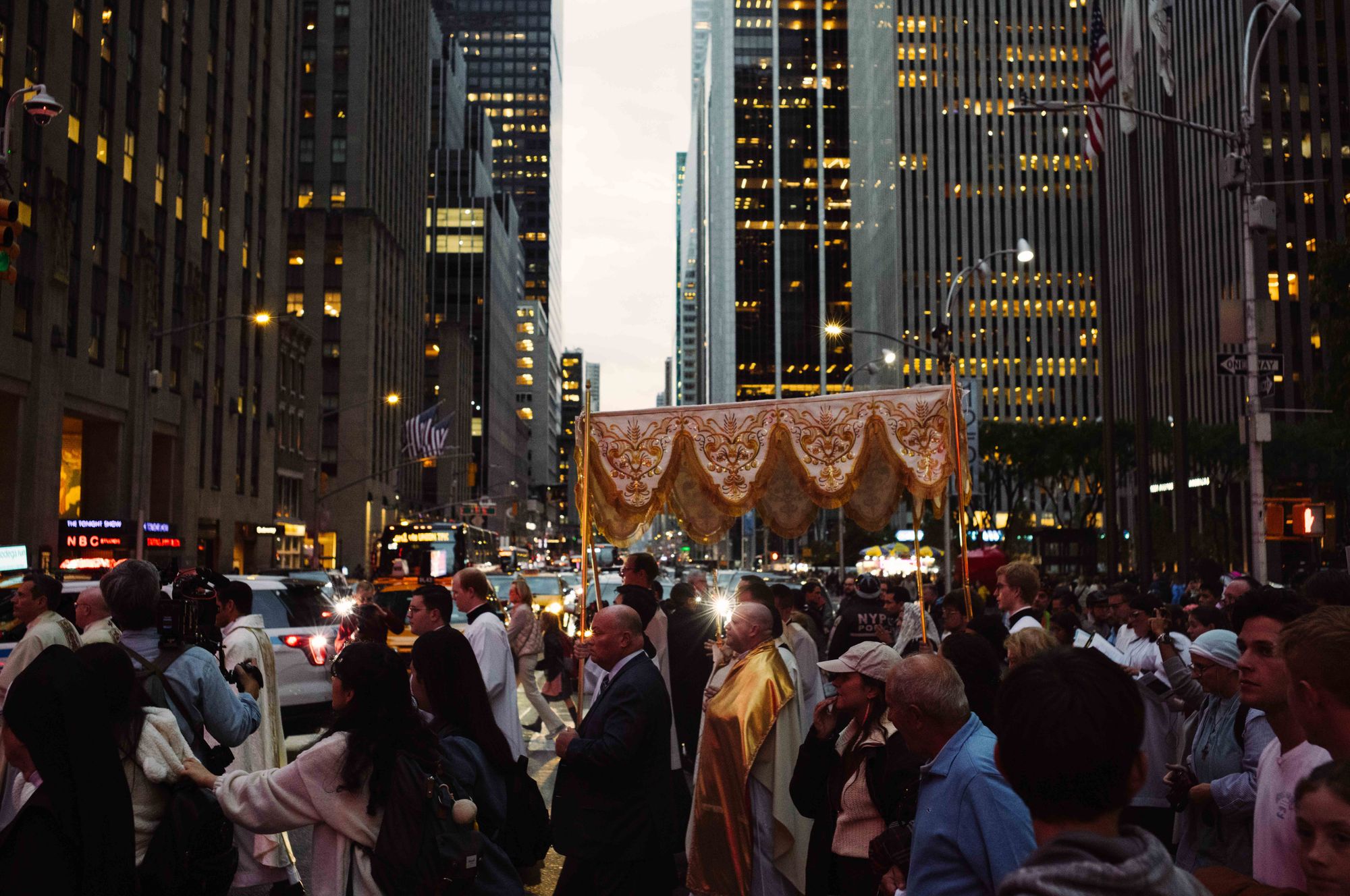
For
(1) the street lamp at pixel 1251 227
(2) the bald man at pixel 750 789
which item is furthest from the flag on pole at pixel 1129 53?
(2) the bald man at pixel 750 789

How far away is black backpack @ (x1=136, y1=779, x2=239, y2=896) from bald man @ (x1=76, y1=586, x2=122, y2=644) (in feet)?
7.43

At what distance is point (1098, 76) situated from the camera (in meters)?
25.0

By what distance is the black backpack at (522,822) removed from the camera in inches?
201

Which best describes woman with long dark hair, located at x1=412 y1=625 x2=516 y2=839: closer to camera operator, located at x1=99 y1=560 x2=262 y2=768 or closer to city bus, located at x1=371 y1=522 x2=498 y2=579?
camera operator, located at x1=99 y1=560 x2=262 y2=768

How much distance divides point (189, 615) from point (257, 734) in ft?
6.59

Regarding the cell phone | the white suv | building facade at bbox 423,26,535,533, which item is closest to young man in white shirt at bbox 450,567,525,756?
the cell phone

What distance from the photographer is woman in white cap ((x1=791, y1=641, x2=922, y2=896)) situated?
5.24 meters

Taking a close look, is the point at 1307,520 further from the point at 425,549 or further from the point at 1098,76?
the point at 425,549

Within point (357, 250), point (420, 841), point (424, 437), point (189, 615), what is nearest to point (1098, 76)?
point (189, 615)

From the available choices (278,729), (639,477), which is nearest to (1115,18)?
(639,477)

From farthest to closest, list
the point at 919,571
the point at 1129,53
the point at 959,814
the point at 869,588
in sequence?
the point at 1129,53 < the point at 869,588 < the point at 919,571 < the point at 959,814

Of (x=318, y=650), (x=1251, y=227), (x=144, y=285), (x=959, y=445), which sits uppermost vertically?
(x=144, y=285)

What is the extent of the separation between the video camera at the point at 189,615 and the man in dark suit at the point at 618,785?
5.85 feet

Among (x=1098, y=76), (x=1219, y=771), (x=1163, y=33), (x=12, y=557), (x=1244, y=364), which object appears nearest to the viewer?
(x=1219, y=771)
